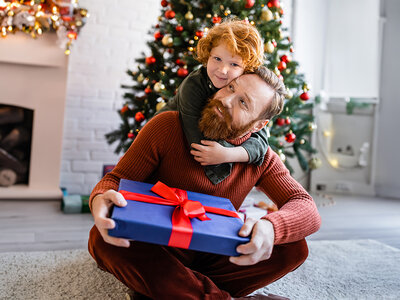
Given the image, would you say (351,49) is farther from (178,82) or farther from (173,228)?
(173,228)

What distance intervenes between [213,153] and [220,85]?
31cm

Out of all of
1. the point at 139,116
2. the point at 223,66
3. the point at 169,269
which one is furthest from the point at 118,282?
the point at 139,116

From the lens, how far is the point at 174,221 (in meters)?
1.05

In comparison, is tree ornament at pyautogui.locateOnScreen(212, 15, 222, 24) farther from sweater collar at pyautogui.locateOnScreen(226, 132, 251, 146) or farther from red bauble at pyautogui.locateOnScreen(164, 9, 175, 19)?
sweater collar at pyautogui.locateOnScreen(226, 132, 251, 146)

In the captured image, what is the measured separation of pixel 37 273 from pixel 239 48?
1237 mm

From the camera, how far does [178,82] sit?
248 centimetres

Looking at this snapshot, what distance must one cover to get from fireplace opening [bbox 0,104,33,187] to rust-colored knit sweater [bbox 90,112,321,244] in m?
2.14

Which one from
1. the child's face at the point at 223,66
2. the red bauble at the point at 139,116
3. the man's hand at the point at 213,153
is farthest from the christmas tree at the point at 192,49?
the man's hand at the point at 213,153

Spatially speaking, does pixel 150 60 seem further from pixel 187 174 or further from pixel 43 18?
pixel 187 174

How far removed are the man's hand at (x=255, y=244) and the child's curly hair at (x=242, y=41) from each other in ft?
1.77

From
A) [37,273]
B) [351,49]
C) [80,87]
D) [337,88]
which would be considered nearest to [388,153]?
[337,88]

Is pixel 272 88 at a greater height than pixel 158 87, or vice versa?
pixel 158 87

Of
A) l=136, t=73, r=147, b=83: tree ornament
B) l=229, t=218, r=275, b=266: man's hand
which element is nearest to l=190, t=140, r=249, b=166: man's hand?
l=229, t=218, r=275, b=266: man's hand

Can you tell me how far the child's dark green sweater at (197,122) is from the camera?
138 centimetres
